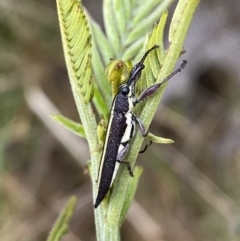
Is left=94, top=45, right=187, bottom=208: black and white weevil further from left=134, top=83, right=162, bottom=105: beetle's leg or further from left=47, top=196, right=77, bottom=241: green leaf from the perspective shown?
left=47, top=196, right=77, bottom=241: green leaf

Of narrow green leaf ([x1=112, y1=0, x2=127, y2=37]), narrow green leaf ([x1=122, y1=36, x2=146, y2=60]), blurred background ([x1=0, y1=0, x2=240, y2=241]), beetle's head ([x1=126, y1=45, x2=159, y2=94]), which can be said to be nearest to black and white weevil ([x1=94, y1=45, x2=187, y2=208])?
beetle's head ([x1=126, y1=45, x2=159, y2=94])

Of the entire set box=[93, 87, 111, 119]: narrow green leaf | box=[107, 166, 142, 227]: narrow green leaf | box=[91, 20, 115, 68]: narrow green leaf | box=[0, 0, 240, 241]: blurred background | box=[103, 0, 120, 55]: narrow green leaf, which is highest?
box=[103, 0, 120, 55]: narrow green leaf

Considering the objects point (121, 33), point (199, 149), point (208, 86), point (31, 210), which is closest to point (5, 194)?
point (31, 210)

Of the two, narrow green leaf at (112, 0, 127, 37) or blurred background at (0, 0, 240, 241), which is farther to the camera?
blurred background at (0, 0, 240, 241)

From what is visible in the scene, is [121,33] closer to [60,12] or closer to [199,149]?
[60,12]

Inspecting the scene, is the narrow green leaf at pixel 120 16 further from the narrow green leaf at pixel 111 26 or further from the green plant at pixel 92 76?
the green plant at pixel 92 76

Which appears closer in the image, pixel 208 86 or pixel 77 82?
pixel 77 82

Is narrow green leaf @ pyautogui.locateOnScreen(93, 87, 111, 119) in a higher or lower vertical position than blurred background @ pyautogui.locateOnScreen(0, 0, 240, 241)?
higher
